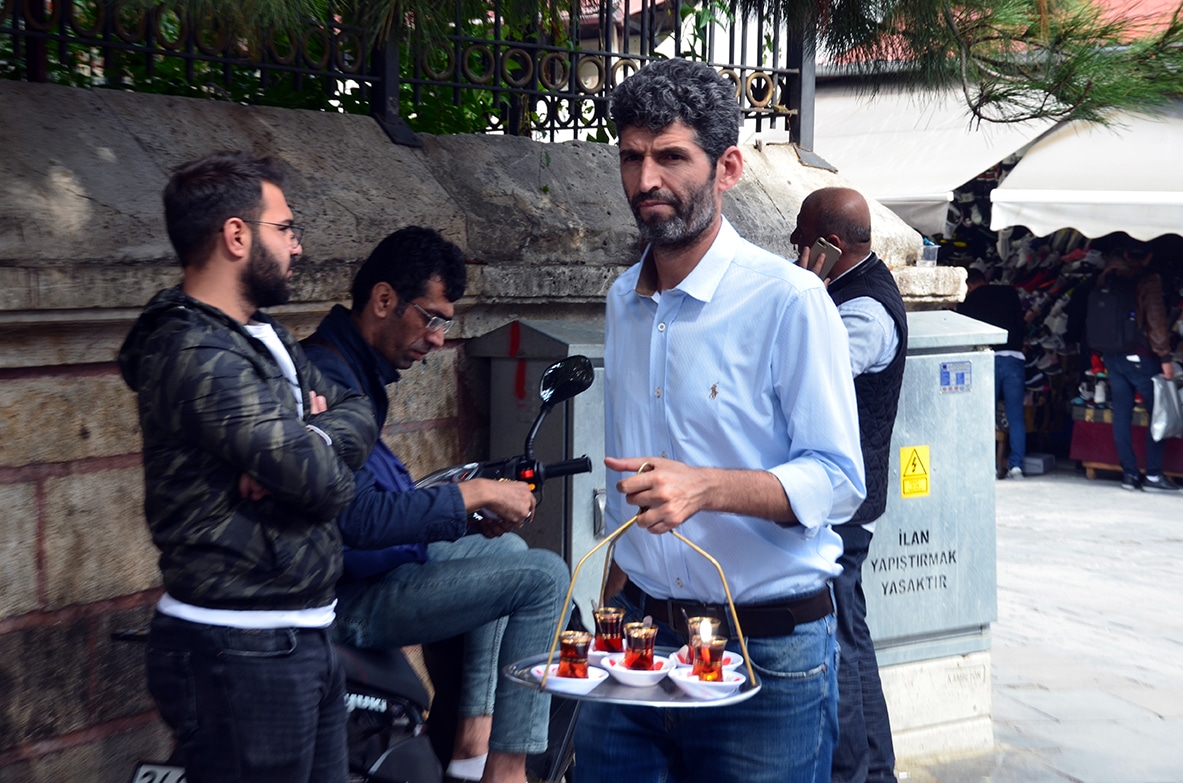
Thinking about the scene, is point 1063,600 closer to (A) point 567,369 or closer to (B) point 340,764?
(A) point 567,369

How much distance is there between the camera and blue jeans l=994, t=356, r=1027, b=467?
1135 cm

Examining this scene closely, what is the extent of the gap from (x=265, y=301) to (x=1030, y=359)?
10.8 meters

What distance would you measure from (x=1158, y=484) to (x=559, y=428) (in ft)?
28.3

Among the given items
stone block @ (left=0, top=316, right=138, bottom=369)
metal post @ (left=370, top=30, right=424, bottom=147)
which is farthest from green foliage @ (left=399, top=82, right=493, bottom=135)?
stone block @ (left=0, top=316, right=138, bottom=369)

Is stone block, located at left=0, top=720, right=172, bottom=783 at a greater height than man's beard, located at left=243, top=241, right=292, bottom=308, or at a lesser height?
lesser

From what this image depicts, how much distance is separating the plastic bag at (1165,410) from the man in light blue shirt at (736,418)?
9.15 metres

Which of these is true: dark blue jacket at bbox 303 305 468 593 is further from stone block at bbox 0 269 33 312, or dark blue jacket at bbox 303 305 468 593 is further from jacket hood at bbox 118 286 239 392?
stone block at bbox 0 269 33 312

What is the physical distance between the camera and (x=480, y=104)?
5.11m

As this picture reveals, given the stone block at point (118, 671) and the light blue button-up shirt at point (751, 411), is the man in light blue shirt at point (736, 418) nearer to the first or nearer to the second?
the light blue button-up shirt at point (751, 411)

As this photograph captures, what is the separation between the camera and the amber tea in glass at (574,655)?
204 centimetres

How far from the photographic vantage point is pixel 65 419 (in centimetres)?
313

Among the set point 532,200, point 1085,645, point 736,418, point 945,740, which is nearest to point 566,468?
point 736,418

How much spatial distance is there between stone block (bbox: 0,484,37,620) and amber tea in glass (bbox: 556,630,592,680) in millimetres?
1640

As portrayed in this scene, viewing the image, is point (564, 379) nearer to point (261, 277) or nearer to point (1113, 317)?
point (261, 277)
